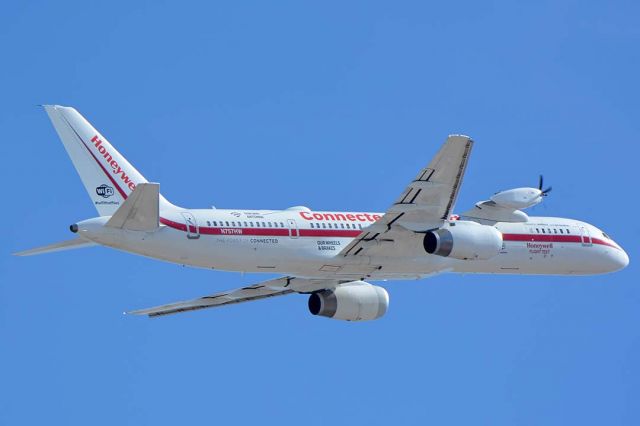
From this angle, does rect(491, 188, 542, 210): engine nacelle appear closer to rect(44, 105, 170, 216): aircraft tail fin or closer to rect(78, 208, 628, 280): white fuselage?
rect(78, 208, 628, 280): white fuselage

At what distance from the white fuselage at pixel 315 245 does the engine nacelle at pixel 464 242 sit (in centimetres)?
168

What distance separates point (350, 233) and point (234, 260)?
4.88m

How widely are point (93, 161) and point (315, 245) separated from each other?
799 centimetres

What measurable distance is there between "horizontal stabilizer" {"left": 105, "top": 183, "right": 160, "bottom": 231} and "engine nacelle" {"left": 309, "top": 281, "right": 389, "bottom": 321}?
30.0 ft

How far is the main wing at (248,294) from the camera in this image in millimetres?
51094

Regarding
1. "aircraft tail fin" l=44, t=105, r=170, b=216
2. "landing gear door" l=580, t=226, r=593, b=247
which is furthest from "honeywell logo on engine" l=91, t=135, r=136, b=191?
"landing gear door" l=580, t=226, r=593, b=247

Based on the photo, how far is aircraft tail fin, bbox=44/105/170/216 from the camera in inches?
1800

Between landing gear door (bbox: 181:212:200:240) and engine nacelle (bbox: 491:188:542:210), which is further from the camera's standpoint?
engine nacelle (bbox: 491:188:542:210)

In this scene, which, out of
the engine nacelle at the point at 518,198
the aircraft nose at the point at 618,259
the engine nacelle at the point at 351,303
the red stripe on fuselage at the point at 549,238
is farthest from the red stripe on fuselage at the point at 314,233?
the engine nacelle at the point at 351,303

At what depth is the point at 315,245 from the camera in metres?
47.8

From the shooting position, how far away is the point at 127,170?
46.4 m

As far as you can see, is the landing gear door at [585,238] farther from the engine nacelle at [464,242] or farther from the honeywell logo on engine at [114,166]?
the honeywell logo on engine at [114,166]

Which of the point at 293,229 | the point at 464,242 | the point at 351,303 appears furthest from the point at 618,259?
the point at 293,229

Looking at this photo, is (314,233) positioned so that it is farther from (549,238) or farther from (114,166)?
(549,238)
